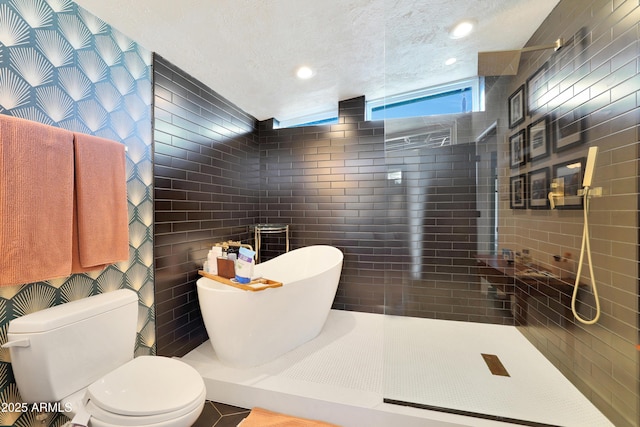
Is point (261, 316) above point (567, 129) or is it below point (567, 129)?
below

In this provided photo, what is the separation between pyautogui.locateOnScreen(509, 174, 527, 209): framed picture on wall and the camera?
2287 mm

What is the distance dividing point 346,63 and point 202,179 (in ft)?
5.82

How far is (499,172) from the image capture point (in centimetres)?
258

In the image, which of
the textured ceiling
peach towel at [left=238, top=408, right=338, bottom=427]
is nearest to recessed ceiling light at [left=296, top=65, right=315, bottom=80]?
the textured ceiling

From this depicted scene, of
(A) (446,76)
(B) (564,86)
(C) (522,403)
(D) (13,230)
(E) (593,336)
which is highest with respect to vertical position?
(A) (446,76)

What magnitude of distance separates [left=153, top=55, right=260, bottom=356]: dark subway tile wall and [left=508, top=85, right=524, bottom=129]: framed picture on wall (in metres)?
2.85

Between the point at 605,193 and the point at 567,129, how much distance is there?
1.81ft

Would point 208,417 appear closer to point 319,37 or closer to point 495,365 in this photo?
point 495,365

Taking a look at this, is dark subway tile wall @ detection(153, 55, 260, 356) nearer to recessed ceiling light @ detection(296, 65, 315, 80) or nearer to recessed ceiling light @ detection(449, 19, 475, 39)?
recessed ceiling light @ detection(296, 65, 315, 80)

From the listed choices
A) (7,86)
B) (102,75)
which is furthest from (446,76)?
(7,86)

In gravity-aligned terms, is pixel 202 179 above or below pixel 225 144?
below

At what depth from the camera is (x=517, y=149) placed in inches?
93.8

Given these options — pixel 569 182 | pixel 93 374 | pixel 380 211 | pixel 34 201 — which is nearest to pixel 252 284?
pixel 93 374

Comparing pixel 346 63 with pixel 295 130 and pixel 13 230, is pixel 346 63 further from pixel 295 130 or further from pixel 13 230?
pixel 13 230
